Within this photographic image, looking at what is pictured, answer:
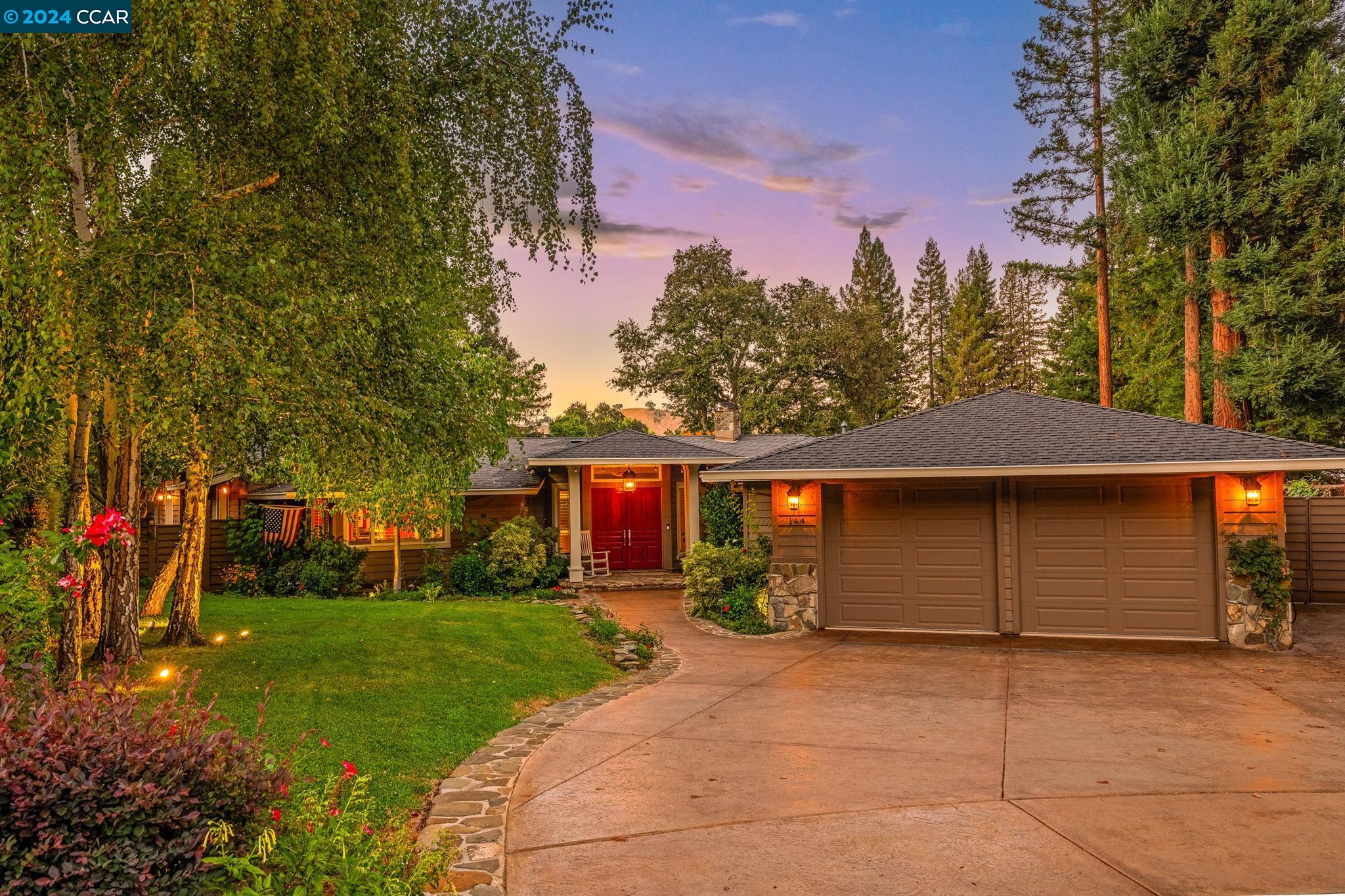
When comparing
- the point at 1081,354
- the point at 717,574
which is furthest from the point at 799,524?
the point at 1081,354

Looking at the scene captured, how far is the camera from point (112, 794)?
2385 millimetres

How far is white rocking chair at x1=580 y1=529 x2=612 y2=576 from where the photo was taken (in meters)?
16.1

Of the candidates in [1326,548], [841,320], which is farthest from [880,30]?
[841,320]

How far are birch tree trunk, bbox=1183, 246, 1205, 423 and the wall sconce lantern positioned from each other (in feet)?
32.3

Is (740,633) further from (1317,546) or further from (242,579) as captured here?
(242,579)

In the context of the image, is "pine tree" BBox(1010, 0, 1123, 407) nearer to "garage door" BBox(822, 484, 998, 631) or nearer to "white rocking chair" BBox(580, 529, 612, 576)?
"garage door" BBox(822, 484, 998, 631)

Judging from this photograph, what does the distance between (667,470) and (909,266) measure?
3703 centimetres

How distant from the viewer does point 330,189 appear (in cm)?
575

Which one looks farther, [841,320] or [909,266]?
[909,266]

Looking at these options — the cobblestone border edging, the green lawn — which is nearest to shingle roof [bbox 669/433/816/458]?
the cobblestone border edging

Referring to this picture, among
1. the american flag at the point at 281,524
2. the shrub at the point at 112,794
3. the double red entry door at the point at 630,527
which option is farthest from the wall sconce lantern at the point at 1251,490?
the american flag at the point at 281,524

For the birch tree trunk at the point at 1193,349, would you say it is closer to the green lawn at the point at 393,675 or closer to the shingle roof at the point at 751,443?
the shingle roof at the point at 751,443

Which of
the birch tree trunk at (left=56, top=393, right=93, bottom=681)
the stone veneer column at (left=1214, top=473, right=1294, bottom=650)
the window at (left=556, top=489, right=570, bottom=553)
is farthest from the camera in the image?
the window at (left=556, top=489, right=570, bottom=553)

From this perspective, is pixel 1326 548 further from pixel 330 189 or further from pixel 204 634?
pixel 204 634
